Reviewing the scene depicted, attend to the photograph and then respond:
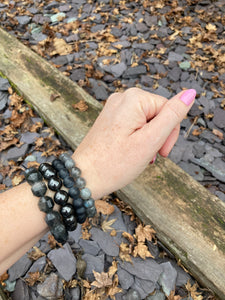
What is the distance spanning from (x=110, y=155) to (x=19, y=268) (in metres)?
1.56

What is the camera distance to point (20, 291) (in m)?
2.20

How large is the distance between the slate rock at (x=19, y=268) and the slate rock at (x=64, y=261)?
216 mm

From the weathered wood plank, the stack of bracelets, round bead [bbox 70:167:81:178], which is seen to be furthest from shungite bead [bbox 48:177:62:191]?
the weathered wood plank

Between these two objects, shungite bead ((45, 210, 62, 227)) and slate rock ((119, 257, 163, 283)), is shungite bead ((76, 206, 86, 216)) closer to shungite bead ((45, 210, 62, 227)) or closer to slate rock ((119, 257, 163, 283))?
shungite bead ((45, 210, 62, 227))

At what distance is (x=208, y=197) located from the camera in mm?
2418

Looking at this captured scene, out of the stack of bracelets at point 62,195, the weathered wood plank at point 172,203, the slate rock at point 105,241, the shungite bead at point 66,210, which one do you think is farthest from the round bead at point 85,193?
the slate rock at point 105,241

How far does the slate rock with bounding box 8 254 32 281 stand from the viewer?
7.45 feet

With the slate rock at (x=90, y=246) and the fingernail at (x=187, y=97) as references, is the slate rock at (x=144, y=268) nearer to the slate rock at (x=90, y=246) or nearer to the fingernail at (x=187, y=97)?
the slate rock at (x=90, y=246)

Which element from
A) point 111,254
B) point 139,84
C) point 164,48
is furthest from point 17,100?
point 164,48

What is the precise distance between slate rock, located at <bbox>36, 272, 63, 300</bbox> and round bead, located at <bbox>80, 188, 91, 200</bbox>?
1.10m

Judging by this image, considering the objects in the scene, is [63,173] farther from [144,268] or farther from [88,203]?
[144,268]

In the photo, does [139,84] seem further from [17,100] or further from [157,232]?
[157,232]

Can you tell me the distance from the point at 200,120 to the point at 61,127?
204 centimetres

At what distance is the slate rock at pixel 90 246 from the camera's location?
2441mm
